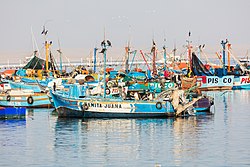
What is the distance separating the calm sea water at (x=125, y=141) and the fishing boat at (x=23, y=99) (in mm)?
6902

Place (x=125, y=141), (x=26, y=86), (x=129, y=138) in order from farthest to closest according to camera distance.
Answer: (x=26, y=86)
(x=129, y=138)
(x=125, y=141)

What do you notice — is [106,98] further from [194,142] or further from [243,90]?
[243,90]

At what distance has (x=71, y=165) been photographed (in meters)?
46.8

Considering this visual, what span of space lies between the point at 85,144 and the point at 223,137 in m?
11.2

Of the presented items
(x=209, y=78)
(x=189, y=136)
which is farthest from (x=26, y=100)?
(x=209, y=78)

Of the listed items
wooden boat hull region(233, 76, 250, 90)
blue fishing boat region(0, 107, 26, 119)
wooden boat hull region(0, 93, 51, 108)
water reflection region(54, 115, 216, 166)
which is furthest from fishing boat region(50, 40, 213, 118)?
wooden boat hull region(233, 76, 250, 90)

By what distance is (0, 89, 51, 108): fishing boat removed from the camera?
84.4m

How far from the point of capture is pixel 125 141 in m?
57.2

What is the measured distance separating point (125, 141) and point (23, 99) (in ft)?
101

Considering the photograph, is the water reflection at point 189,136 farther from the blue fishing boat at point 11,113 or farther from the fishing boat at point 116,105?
the blue fishing boat at point 11,113

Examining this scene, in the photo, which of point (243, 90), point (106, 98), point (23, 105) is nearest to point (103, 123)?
point (106, 98)

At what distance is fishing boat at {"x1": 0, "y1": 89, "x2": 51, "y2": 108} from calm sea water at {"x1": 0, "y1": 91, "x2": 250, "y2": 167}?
6902 millimetres

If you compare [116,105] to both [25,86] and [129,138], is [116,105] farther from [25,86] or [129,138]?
[25,86]

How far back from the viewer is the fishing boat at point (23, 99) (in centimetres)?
8444
